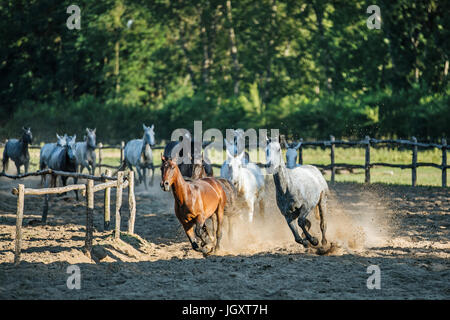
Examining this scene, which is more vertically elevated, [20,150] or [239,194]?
[20,150]

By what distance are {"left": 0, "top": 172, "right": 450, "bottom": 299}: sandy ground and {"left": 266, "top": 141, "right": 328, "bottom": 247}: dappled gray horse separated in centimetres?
50

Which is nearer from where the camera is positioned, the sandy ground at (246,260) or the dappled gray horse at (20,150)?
the sandy ground at (246,260)

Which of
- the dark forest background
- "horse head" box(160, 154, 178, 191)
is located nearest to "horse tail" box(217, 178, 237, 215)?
"horse head" box(160, 154, 178, 191)

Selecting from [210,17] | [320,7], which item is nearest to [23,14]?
[210,17]

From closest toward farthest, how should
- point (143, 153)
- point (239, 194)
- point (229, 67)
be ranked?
point (239, 194), point (143, 153), point (229, 67)

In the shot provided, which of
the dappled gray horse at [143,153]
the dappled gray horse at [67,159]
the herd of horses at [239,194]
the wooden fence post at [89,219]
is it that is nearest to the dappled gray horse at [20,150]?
the dappled gray horse at [143,153]

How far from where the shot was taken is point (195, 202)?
9.71 m

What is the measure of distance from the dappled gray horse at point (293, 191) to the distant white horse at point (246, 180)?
1.60 metres

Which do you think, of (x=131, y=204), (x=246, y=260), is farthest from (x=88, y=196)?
(x=246, y=260)

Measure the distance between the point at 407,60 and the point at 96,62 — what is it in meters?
24.6

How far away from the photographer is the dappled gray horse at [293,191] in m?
9.74

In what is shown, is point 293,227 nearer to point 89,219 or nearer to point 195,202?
point 195,202

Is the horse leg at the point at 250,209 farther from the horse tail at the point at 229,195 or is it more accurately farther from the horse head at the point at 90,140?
the horse head at the point at 90,140

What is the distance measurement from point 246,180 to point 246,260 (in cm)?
282
